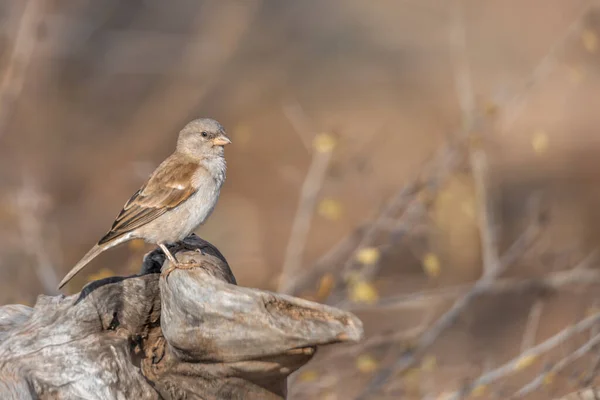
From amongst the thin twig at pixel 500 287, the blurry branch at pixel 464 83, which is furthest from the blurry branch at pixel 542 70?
the thin twig at pixel 500 287

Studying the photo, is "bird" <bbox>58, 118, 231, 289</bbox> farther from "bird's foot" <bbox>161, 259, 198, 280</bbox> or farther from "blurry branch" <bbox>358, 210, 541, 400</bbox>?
"blurry branch" <bbox>358, 210, 541, 400</bbox>

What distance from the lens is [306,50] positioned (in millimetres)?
16438

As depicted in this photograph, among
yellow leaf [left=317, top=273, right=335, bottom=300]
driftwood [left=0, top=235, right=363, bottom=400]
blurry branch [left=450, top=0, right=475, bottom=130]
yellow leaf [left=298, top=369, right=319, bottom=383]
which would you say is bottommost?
driftwood [left=0, top=235, right=363, bottom=400]

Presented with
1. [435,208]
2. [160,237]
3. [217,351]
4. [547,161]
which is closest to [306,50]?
[547,161]

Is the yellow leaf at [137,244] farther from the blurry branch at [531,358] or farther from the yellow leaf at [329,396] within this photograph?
the blurry branch at [531,358]

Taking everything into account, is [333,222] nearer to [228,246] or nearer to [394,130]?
[228,246]

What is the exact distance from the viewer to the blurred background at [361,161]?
6.55 meters

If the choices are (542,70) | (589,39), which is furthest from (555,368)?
(589,39)

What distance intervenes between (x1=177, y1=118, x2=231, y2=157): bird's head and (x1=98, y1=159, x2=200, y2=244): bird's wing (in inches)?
5.9

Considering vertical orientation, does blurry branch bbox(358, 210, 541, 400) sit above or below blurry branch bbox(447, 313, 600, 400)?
above

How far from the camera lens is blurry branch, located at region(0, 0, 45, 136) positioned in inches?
263

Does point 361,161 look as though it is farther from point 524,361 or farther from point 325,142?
point 524,361

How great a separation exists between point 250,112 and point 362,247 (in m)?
8.37

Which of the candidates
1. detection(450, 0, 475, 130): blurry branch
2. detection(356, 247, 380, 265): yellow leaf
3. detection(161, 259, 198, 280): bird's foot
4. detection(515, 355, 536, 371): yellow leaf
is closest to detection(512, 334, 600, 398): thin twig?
detection(515, 355, 536, 371): yellow leaf
